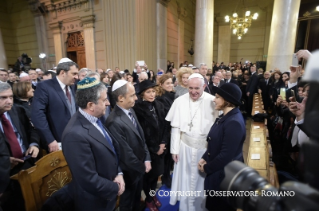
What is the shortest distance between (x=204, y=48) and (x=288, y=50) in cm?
344

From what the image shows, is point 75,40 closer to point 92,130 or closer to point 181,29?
point 181,29

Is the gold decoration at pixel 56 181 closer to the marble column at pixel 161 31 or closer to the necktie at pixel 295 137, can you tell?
the necktie at pixel 295 137

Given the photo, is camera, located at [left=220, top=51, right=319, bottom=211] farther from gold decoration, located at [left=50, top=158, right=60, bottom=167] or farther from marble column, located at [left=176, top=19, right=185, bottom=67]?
marble column, located at [left=176, top=19, right=185, bottom=67]

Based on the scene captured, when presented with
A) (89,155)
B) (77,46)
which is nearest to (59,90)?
(89,155)

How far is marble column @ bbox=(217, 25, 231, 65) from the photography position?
15.4m

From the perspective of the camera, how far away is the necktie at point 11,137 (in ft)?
6.75

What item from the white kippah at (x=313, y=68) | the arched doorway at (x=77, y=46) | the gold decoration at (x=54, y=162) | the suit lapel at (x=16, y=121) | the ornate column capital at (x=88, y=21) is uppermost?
the ornate column capital at (x=88, y=21)

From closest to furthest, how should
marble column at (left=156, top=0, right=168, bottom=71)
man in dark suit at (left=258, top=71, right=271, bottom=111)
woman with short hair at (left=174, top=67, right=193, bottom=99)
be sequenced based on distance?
woman with short hair at (left=174, top=67, right=193, bottom=99)
man in dark suit at (left=258, top=71, right=271, bottom=111)
marble column at (left=156, top=0, right=168, bottom=71)

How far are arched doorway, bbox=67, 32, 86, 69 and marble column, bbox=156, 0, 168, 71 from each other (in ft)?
15.0

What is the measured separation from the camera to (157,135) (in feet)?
8.79

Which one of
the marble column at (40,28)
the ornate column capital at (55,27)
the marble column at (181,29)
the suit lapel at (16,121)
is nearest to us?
the suit lapel at (16,121)

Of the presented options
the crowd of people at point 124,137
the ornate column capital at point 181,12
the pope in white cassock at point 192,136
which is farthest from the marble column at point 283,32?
the pope in white cassock at point 192,136

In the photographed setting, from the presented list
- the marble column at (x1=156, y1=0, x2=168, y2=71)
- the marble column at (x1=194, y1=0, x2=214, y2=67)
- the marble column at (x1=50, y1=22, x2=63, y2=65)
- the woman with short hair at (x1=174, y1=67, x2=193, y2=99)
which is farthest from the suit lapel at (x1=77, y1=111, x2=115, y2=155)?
the marble column at (x1=50, y1=22, x2=63, y2=65)

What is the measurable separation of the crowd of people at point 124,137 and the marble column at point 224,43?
14.2m
